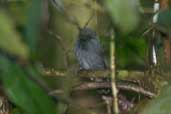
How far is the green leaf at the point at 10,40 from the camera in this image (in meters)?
0.20

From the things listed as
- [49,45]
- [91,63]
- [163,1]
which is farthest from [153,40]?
[91,63]

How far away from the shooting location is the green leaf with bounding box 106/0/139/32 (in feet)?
0.74

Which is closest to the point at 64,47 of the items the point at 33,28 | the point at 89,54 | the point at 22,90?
the point at 22,90

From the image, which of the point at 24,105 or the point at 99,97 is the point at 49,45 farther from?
the point at 99,97

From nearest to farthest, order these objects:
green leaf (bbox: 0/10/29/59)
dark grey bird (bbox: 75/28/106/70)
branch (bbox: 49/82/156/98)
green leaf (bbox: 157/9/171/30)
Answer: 1. green leaf (bbox: 0/10/29/59)
2. green leaf (bbox: 157/9/171/30)
3. branch (bbox: 49/82/156/98)
4. dark grey bird (bbox: 75/28/106/70)


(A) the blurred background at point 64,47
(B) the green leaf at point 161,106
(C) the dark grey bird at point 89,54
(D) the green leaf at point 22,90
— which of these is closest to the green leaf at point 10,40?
(A) the blurred background at point 64,47

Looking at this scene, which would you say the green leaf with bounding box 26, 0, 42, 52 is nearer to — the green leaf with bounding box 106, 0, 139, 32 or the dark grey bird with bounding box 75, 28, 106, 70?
the green leaf with bounding box 106, 0, 139, 32

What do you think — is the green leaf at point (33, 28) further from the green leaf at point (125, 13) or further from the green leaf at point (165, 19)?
the green leaf at point (165, 19)

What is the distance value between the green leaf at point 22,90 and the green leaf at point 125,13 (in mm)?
129

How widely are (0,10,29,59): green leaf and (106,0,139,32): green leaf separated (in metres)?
0.06

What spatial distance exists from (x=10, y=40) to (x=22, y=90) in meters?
0.18

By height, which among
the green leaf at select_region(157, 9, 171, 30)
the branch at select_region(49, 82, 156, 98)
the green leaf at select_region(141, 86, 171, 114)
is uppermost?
the green leaf at select_region(157, 9, 171, 30)

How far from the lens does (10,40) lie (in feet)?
0.67

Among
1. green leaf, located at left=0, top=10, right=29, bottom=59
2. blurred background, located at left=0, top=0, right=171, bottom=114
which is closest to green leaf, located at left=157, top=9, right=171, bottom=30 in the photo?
blurred background, located at left=0, top=0, right=171, bottom=114
